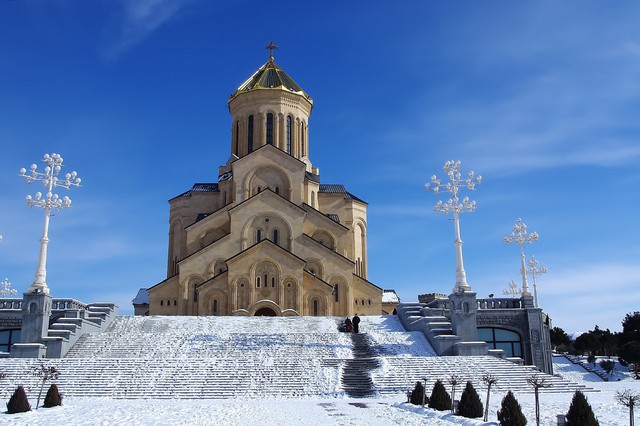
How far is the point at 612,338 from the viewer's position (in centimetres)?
6538

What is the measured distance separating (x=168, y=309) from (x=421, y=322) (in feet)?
61.6

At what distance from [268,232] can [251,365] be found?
65.1 feet

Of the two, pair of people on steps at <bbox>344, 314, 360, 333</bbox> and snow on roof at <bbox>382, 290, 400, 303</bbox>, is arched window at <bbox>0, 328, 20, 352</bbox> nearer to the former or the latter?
pair of people on steps at <bbox>344, 314, 360, 333</bbox>

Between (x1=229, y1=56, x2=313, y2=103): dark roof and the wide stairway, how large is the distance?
26005 mm

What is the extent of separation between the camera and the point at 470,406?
1415cm

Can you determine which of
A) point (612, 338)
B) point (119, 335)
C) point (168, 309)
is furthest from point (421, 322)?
point (612, 338)

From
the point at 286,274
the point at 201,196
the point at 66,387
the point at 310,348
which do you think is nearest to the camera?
the point at 66,387

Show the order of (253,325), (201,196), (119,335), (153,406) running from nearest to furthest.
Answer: (153,406)
(119,335)
(253,325)
(201,196)

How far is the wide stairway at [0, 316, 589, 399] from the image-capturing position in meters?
19.8

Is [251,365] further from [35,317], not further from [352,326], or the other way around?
[35,317]

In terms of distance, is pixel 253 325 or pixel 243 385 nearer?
pixel 243 385

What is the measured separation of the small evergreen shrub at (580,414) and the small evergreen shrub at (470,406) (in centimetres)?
336

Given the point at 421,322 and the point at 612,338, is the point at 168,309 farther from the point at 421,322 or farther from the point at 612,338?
the point at 612,338

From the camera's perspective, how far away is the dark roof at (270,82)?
4962 centimetres
